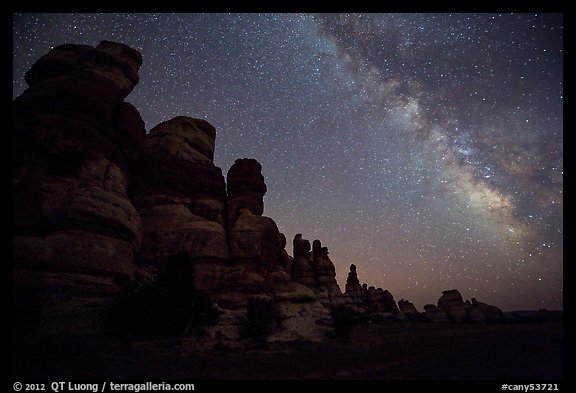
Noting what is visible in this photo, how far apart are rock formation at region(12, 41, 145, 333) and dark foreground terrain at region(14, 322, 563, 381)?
4.12m

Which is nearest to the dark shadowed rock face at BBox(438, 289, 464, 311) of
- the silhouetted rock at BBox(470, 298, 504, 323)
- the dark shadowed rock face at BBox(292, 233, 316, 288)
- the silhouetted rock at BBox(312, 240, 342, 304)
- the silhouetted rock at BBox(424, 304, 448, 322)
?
the silhouetted rock at BBox(424, 304, 448, 322)

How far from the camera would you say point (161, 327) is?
21516 mm

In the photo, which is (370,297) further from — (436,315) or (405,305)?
(436,315)

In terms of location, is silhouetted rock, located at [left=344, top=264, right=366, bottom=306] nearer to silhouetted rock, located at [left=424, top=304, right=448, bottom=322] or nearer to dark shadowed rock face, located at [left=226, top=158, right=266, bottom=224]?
silhouetted rock, located at [left=424, top=304, right=448, bottom=322]

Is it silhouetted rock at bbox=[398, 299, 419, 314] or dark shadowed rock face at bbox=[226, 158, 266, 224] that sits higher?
dark shadowed rock face at bbox=[226, 158, 266, 224]

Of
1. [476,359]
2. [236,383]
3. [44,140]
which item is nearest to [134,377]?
[236,383]

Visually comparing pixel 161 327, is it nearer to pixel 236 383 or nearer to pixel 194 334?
pixel 194 334

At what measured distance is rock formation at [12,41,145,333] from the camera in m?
19.3

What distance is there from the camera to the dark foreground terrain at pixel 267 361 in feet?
40.4

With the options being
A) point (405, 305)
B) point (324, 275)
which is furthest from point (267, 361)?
point (405, 305)

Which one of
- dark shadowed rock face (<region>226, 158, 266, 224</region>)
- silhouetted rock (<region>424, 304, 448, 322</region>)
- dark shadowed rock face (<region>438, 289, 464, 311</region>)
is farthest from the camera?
dark shadowed rock face (<region>438, 289, 464, 311</region>)

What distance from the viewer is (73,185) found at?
23188mm

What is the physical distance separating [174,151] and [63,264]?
1956cm

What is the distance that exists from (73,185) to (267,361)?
785 inches
